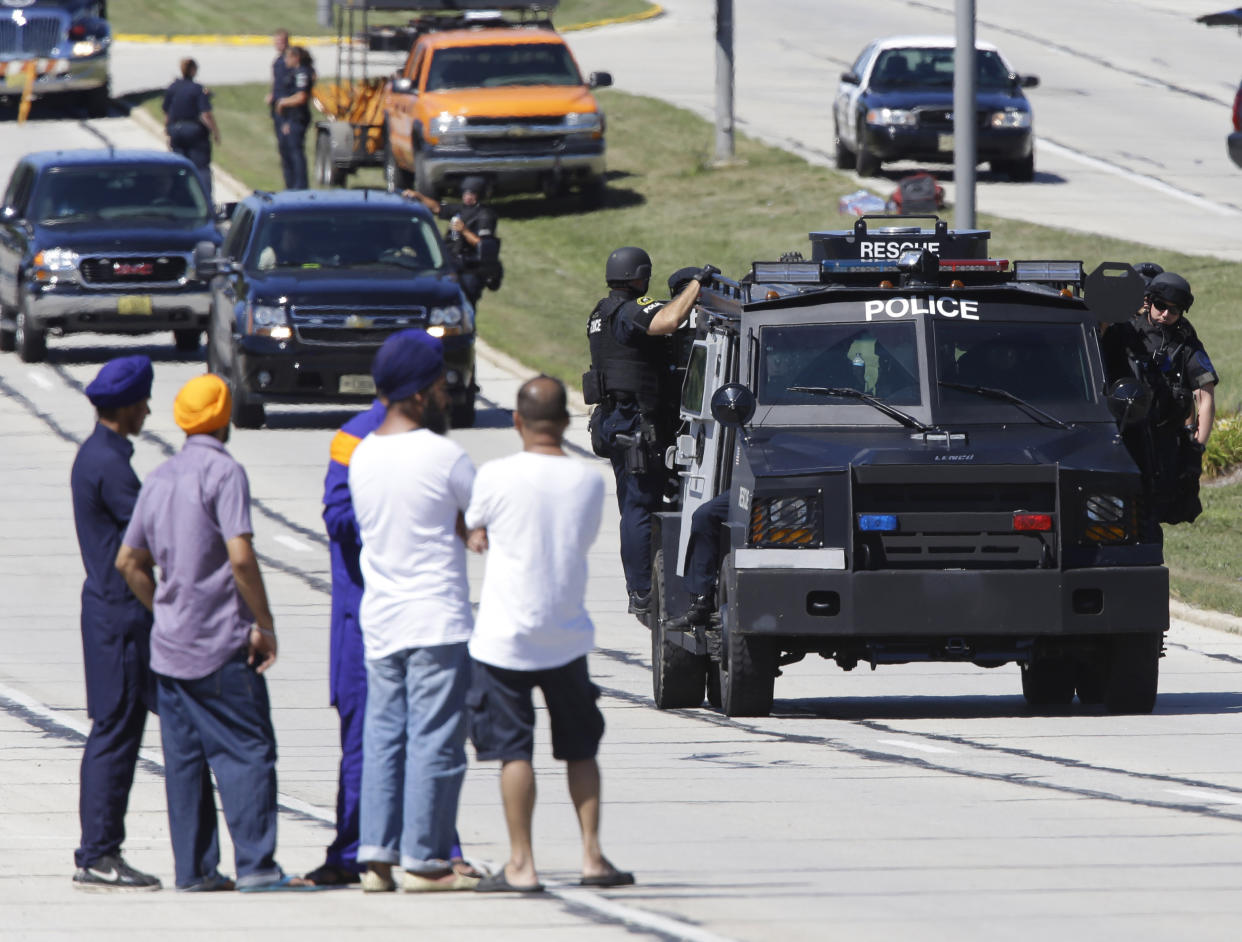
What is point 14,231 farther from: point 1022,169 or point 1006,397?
point 1006,397

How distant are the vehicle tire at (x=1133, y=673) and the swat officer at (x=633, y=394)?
2.57 metres

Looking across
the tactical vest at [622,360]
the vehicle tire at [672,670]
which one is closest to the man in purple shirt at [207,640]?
the vehicle tire at [672,670]

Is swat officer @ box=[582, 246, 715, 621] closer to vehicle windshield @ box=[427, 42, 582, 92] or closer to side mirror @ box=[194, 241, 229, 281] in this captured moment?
side mirror @ box=[194, 241, 229, 281]

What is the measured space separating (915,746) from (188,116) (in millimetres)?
23372

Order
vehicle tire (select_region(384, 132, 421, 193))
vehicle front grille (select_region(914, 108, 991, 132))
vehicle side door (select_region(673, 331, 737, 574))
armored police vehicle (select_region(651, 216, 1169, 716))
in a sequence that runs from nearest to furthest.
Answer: armored police vehicle (select_region(651, 216, 1169, 716)), vehicle side door (select_region(673, 331, 737, 574)), vehicle front grille (select_region(914, 108, 991, 132)), vehicle tire (select_region(384, 132, 421, 193))

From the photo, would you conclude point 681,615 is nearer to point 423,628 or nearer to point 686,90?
point 423,628

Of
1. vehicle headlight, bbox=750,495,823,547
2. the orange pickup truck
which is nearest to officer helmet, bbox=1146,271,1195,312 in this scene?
vehicle headlight, bbox=750,495,823,547

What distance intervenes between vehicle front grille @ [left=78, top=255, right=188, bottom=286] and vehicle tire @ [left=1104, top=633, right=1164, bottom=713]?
49.3ft

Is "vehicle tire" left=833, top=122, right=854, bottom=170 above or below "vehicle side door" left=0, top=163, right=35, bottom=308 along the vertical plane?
below

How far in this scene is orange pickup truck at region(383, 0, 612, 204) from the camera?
3275 cm

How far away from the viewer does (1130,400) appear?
40.8 ft

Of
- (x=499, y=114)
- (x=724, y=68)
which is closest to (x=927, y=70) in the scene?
(x=724, y=68)

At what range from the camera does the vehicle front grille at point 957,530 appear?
40.3 feet

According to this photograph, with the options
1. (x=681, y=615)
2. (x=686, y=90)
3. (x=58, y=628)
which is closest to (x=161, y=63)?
(x=686, y=90)
